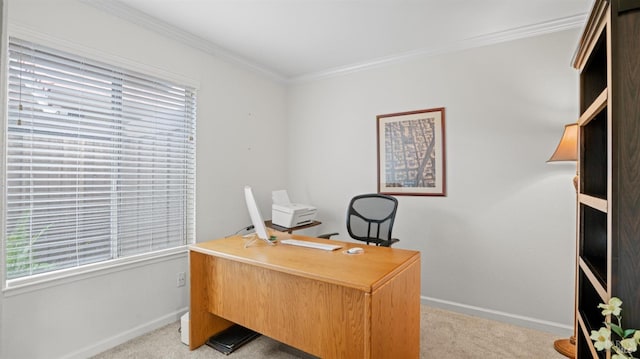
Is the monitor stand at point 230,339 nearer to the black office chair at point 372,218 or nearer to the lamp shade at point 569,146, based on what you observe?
the black office chair at point 372,218

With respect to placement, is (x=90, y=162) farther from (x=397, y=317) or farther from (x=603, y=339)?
(x=603, y=339)

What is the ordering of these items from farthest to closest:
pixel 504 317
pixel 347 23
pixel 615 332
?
1. pixel 504 317
2. pixel 347 23
3. pixel 615 332

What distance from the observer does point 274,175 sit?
145 inches

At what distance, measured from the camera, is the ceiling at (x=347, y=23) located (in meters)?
2.19

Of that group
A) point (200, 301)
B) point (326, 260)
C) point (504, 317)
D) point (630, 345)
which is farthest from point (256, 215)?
point (504, 317)

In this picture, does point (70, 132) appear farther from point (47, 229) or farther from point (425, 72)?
point (425, 72)

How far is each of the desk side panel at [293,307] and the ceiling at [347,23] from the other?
1.84 meters

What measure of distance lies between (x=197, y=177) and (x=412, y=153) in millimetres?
2038

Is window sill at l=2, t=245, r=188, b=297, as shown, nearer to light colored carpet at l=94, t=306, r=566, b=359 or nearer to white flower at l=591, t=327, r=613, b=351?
light colored carpet at l=94, t=306, r=566, b=359

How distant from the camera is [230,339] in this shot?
88.5 inches

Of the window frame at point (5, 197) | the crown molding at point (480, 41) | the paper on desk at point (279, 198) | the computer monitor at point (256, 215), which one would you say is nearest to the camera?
the window frame at point (5, 197)


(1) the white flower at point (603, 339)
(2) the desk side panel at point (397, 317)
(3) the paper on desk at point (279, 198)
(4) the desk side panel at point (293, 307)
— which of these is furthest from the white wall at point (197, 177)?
(1) the white flower at point (603, 339)

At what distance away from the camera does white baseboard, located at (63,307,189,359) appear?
2.05m

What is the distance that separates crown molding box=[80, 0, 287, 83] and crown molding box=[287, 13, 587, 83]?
3.26ft
